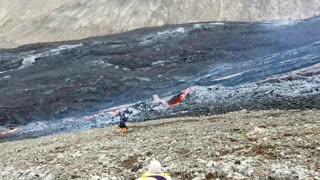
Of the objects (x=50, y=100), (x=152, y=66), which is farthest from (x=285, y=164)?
(x=152, y=66)

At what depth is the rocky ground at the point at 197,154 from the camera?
1276 centimetres

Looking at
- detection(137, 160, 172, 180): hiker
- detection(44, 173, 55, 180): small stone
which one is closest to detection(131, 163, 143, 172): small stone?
detection(44, 173, 55, 180): small stone

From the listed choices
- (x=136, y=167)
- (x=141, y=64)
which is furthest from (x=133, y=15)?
(x=136, y=167)

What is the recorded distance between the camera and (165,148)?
52.7 ft

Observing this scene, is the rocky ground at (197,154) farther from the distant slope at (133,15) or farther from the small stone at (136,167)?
the distant slope at (133,15)

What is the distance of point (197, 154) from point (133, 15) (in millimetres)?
60006

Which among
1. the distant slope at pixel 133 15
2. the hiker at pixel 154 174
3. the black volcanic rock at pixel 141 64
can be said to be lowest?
the black volcanic rock at pixel 141 64

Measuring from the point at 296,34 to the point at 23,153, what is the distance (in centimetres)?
4785

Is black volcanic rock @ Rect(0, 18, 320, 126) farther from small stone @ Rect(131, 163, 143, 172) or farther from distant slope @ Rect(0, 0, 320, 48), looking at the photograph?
small stone @ Rect(131, 163, 143, 172)

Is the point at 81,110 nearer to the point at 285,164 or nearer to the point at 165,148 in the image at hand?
the point at 165,148

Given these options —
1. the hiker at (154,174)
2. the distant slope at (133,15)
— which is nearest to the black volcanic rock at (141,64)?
the distant slope at (133,15)

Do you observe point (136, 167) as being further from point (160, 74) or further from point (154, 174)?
point (160, 74)

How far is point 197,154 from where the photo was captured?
14664mm

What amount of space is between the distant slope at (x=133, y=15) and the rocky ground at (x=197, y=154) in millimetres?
52064
